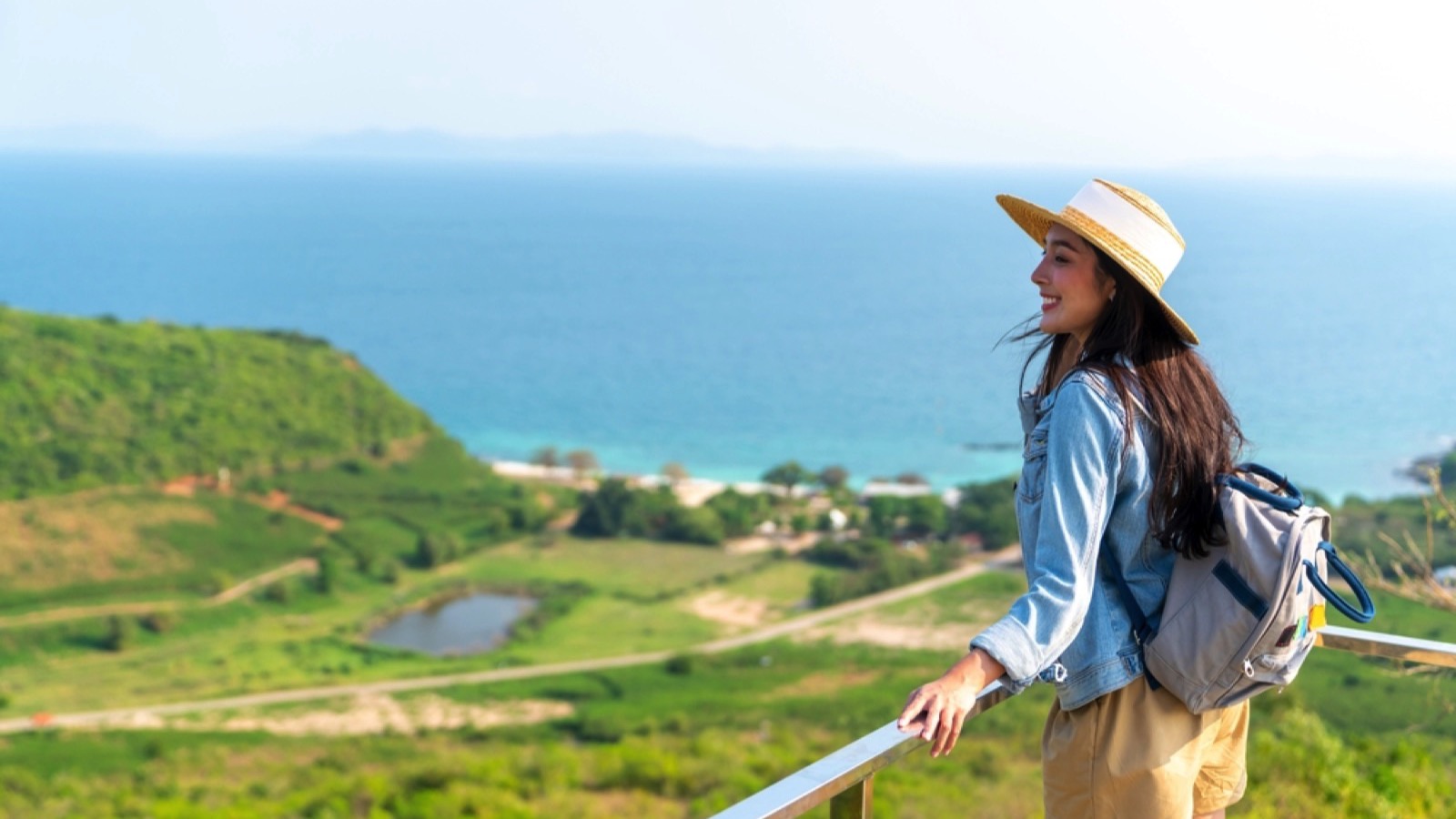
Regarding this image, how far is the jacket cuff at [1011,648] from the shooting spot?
4.84 feet

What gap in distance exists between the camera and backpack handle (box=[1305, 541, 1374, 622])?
5.16ft

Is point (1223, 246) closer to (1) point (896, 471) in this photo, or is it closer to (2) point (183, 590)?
(1) point (896, 471)

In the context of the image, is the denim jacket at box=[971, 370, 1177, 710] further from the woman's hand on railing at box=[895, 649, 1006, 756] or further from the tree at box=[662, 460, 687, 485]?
the tree at box=[662, 460, 687, 485]

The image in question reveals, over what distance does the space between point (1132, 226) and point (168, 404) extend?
51.6 metres

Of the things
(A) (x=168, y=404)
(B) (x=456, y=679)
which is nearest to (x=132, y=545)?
(A) (x=168, y=404)

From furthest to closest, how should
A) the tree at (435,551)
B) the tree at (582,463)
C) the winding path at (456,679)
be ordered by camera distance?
the tree at (582,463) → the tree at (435,551) → the winding path at (456,679)

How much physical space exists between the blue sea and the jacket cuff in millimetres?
30116

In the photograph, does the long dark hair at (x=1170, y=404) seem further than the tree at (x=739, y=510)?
No

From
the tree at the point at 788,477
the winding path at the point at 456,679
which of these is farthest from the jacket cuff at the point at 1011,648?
the tree at the point at 788,477

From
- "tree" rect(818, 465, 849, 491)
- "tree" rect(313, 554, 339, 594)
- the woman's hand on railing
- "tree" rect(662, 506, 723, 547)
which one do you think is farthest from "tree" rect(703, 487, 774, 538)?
the woman's hand on railing

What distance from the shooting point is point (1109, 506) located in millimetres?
1584

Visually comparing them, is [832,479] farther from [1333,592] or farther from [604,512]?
[1333,592]

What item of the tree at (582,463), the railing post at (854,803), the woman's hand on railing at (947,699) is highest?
the woman's hand on railing at (947,699)

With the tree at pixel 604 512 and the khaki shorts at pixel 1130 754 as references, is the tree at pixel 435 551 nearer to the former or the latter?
the tree at pixel 604 512
